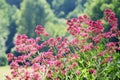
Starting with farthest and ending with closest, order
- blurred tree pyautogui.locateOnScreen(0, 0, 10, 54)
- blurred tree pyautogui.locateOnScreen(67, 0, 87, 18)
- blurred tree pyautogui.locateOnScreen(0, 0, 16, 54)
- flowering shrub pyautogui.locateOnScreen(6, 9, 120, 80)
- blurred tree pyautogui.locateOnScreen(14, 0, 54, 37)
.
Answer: blurred tree pyautogui.locateOnScreen(67, 0, 87, 18)
blurred tree pyautogui.locateOnScreen(0, 0, 16, 54)
blurred tree pyautogui.locateOnScreen(0, 0, 10, 54)
blurred tree pyautogui.locateOnScreen(14, 0, 54, 37)
flowering shrub pyautogui.locateOnScreen(6, 9, 120, 80)

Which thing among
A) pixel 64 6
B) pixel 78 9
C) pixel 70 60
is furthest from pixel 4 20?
pixel 70 60

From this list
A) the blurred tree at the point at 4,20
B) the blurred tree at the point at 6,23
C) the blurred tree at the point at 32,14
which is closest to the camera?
the blurred tree at the point at 32,14

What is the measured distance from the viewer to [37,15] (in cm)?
6562

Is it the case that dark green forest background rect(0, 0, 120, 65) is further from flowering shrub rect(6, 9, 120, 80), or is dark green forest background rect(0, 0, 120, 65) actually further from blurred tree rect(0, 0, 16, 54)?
flowering shrub rect(6, 9, 120, 80)

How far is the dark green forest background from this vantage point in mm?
35931

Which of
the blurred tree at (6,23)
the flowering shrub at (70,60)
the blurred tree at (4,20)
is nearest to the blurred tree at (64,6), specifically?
the blurred tree at (6,23)

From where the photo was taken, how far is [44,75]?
20.5 ft

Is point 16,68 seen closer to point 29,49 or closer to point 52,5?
point 29,49

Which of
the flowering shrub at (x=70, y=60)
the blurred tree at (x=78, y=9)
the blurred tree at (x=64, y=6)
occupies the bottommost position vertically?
the flowering shrub at (x=70, y=60)

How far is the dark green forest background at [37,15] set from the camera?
3593 cm

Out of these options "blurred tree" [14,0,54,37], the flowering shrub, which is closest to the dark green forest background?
"blurred tree" [14,0,54,37]

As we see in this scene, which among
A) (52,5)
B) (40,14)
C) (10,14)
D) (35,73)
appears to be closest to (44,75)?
(35,73)

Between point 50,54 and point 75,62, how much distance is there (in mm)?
469

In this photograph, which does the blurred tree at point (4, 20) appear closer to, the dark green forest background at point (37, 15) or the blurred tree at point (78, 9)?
the dark green forest background at point (37, 15)
